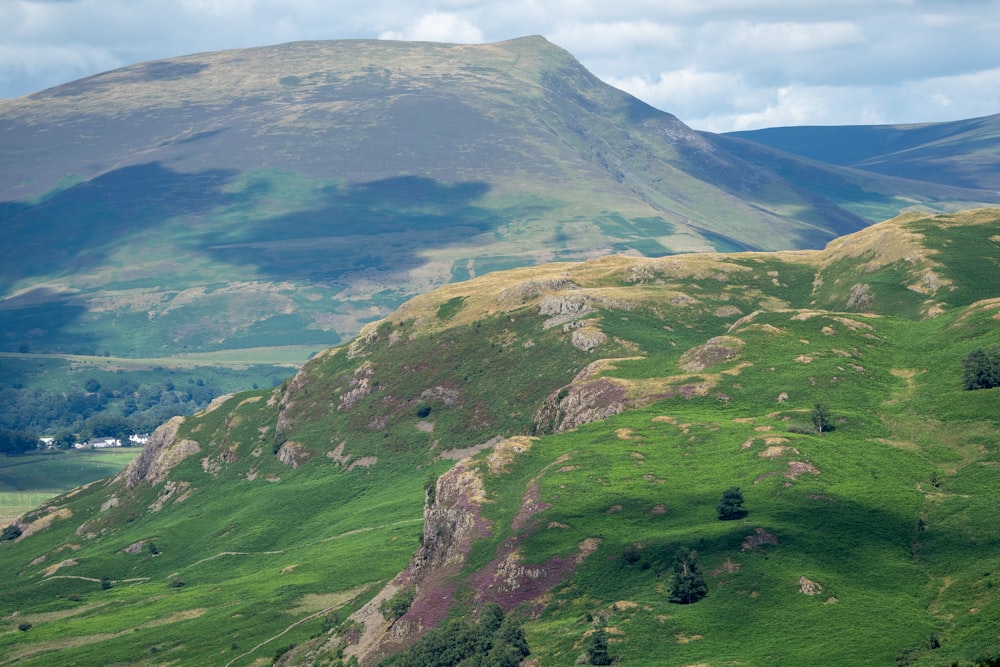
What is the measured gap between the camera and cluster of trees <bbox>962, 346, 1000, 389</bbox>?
155625 mm

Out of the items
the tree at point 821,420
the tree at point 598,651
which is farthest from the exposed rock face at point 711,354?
the tree at point 598,651

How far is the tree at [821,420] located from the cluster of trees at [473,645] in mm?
54753

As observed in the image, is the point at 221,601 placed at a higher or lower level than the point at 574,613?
lower

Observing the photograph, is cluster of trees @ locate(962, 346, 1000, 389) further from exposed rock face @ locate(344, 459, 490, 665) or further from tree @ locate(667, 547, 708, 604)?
exposed rock face @ locate(344, 459, 490, 665)

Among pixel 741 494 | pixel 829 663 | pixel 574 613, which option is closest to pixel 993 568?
pixel 829 663

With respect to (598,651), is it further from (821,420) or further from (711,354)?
(711,354)

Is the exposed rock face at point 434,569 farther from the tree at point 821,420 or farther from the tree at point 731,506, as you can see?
the tree at point 821,420

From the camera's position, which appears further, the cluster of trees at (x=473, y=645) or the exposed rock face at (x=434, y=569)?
the exposed rock face at (x=434, y=569)

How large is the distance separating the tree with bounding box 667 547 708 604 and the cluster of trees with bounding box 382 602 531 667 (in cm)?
1538

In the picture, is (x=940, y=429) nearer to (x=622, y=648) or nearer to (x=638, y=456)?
(x=638, y=456)

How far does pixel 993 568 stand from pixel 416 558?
68.7 meters

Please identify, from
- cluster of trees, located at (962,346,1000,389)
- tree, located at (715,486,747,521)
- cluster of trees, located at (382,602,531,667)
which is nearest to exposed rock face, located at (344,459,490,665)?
cluster of trees, located at (382,602,531,667)

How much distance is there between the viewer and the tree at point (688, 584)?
11425 cm

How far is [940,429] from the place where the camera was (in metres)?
149
